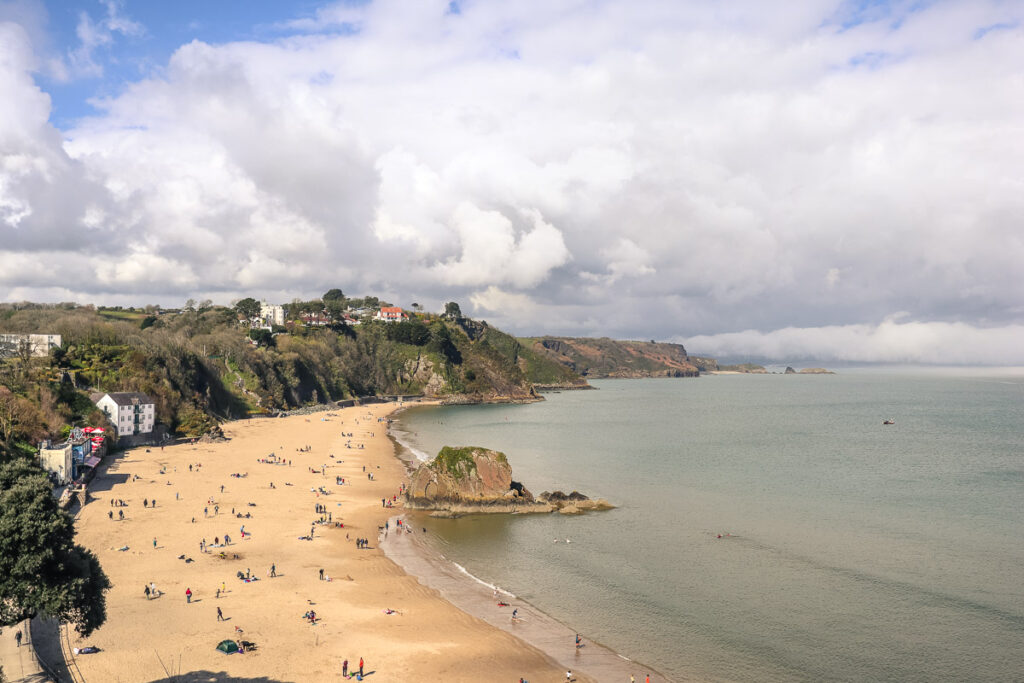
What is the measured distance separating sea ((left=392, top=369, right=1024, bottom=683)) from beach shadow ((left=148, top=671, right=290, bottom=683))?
1650 centimetres

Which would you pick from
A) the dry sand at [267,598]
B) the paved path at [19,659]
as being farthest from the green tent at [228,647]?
the paved path at [19,659]

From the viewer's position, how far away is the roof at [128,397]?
8444 centimetres

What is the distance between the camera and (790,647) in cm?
3164

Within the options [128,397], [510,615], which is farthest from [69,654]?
[128,397]

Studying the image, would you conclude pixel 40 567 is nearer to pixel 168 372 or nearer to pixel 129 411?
pixel 129 411

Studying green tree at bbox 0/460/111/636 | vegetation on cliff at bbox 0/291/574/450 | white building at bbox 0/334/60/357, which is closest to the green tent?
green tree at bbox 0/460/111/636

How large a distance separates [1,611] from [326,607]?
16.7 m

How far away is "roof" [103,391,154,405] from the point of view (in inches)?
3324

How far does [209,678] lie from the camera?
2688 centimetres

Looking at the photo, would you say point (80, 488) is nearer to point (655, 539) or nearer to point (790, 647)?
point (655, 539)

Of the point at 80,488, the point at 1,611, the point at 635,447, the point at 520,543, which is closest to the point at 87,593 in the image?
the point at 1,611

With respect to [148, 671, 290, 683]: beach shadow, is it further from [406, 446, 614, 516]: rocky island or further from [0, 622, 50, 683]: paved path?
[406, 446, 614, 516]: rocky island

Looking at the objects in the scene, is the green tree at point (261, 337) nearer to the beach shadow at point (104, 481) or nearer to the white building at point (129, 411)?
the white building at point (129, 411)

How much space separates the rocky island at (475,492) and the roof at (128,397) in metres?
50.5
